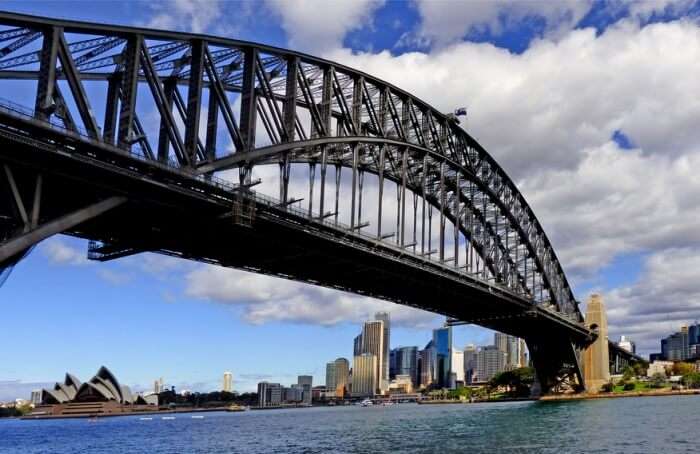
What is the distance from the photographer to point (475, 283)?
89.4 meters

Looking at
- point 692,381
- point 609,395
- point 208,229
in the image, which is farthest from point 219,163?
point 692,381

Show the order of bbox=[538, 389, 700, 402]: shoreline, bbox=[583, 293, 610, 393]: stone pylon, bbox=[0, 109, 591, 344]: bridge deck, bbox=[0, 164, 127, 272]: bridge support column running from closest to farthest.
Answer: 1. bbox=[0, 164, 127, 272]: bridge support column
2. bbox=[0, 109, 591, 344]: bridge deck
3. bbox=[538, 389, 700, 402]: shoreline
4. bbox=[583, 293, 610, 393]: stone pylon

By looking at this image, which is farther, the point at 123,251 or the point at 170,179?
the point at 123,251

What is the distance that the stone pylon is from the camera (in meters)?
139

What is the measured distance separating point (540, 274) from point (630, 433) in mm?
74442

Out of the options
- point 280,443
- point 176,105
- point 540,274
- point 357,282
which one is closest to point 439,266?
point 357,282

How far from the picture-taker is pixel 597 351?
140m

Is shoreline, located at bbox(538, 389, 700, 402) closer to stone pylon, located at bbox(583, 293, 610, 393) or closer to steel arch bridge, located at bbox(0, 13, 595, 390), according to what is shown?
stone pylon, located at bbox(583, 293, 610, 393)

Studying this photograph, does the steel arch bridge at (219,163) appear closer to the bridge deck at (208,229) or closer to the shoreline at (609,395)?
the bridge deck at (208,229)

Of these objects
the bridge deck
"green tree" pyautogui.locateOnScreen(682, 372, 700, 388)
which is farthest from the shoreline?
the bridge deck

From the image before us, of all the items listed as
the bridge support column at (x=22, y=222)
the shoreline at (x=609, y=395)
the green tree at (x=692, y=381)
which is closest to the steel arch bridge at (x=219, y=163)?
the bridge support column at (x=22, y=222)

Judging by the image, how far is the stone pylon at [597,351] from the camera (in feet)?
457

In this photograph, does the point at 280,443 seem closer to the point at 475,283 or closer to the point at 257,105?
the point at 257,105

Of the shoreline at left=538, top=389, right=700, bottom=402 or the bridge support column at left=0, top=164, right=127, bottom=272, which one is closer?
the bridge support column at left=0, top=164, right=127, bottom=272
